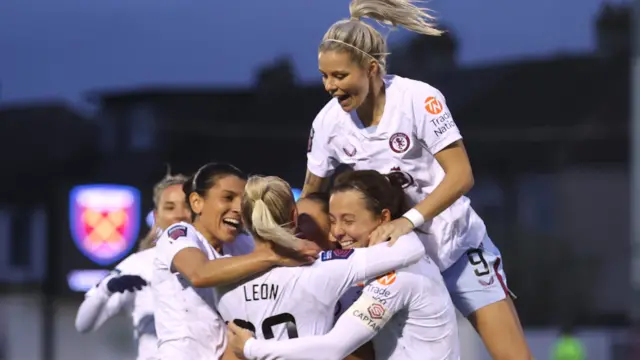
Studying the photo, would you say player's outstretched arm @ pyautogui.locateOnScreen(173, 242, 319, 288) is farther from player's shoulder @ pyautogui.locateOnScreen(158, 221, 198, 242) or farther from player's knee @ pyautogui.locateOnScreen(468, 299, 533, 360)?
player's knee @ pyautogui.locateOnScreen(468, 299, 533, 360)

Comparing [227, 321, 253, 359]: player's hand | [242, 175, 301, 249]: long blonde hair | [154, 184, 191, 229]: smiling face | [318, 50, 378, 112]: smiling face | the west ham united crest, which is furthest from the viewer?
the west ham united crest

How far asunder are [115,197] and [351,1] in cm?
1147

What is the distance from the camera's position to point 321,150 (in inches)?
195

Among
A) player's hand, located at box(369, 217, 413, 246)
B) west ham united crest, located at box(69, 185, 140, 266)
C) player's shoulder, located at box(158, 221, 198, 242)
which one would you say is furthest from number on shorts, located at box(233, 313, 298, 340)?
west ham united crest, located at box(69, 185, 140, 266)

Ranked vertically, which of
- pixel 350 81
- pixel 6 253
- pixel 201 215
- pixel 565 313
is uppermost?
pixel 350 81

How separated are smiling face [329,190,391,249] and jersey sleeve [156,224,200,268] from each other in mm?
504

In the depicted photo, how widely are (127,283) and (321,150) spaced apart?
150cm

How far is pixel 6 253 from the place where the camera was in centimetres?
2112

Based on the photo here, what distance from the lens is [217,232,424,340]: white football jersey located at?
4.30 m

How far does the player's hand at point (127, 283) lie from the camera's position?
6027 mm

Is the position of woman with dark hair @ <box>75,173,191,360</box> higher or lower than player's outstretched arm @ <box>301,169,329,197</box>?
lower

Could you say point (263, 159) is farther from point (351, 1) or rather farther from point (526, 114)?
point (351, 1)

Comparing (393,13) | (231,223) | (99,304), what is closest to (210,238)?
(231,223)

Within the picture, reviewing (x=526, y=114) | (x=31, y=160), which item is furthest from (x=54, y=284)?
(x=526, y=114)
